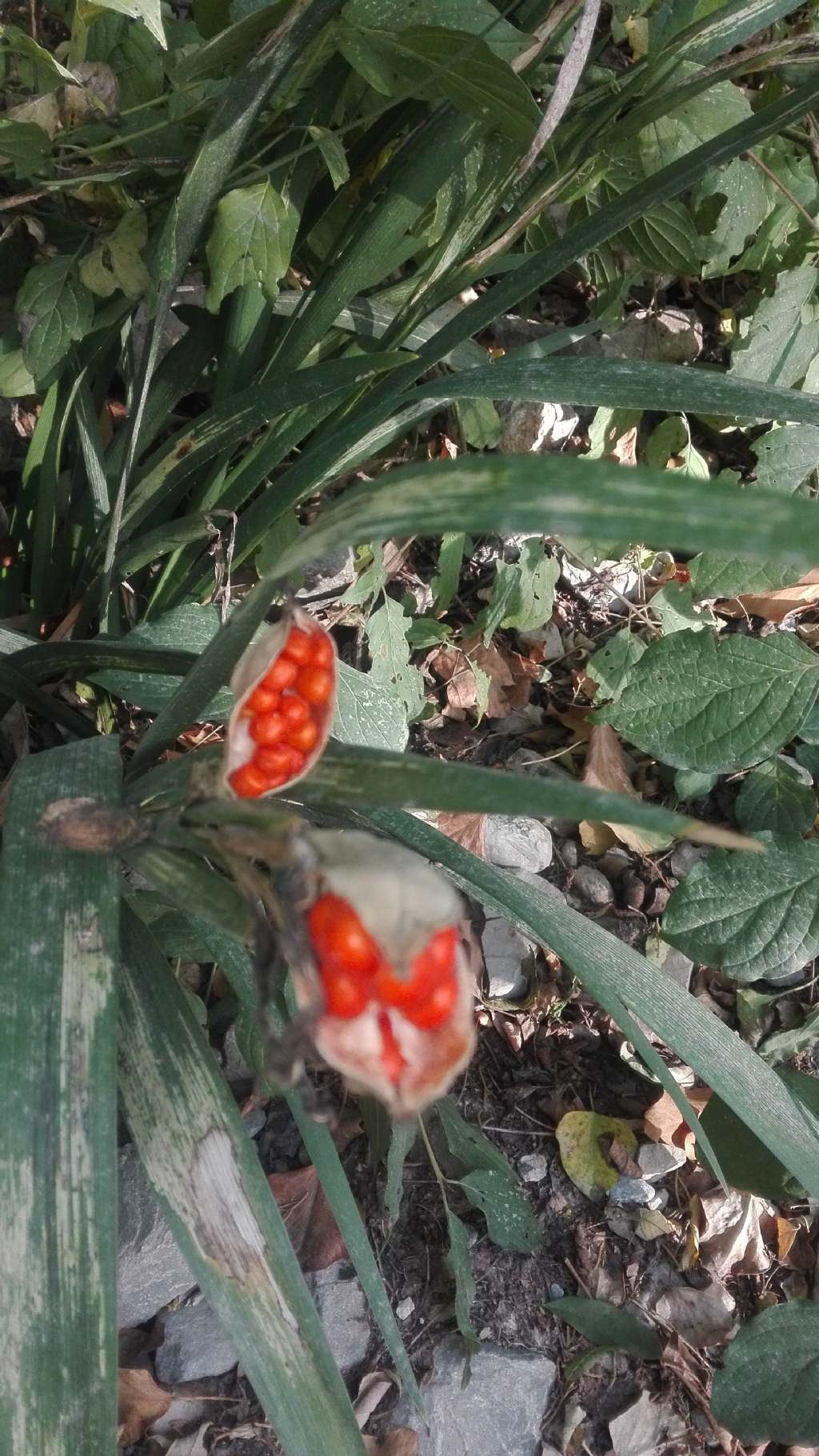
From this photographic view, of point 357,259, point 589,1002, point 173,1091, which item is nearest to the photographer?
point 173,1091

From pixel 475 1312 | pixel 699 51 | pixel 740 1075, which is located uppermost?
pixel 699 51

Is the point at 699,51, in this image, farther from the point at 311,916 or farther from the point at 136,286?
the point at 311,916

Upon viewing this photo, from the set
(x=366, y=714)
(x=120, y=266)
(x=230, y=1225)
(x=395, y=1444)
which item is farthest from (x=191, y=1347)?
(x=120, y=266)

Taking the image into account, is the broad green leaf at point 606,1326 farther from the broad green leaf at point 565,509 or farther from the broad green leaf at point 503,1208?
the broad green leaf at point 565,509

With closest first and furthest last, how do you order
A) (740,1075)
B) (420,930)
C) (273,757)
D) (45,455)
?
(420,930) → (273,757) → (740,1075) → (45,455)

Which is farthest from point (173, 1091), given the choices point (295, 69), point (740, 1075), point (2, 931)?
point (295, 69)

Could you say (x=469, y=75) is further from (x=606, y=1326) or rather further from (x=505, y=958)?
(x=606, y=1326)

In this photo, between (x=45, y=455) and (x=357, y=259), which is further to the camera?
(x=45, y=455)

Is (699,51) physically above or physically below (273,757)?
above
